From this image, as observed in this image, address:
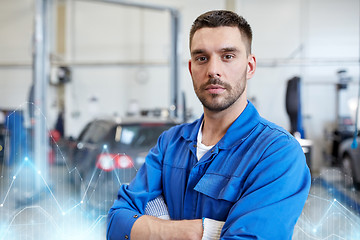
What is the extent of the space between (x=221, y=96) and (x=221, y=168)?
0.82 feet

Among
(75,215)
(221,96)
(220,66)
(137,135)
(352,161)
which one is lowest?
(352,161)

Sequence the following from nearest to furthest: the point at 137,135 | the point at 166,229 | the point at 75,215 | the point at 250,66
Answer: the point at 166,229 < the point at 250,66 < the point at 75,215 < the point at 137,135

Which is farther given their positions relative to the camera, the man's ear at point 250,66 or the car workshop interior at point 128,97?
the car workshop interior at point 128,97

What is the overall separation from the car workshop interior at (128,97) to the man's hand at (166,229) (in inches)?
26.8

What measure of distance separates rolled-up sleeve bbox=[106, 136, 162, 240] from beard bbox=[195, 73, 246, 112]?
333mm

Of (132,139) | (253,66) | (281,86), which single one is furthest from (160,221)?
(281,86)

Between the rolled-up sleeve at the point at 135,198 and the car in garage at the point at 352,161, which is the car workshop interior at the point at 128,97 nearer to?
the car in garage at the point at 352,161

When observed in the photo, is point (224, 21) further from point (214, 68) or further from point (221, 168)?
point (221, 168)

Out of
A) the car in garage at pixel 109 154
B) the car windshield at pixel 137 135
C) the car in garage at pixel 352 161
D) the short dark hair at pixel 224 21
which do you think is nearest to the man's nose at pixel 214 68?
the short dark hair at pixel 224 21

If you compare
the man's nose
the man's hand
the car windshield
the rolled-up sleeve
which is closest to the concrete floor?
the rolled-up sleeve

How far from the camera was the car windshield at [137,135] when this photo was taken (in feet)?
9.36

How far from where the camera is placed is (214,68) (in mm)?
1071

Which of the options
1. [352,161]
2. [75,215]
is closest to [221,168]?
[75,215]

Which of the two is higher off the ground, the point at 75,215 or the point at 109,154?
the point at 109,154
